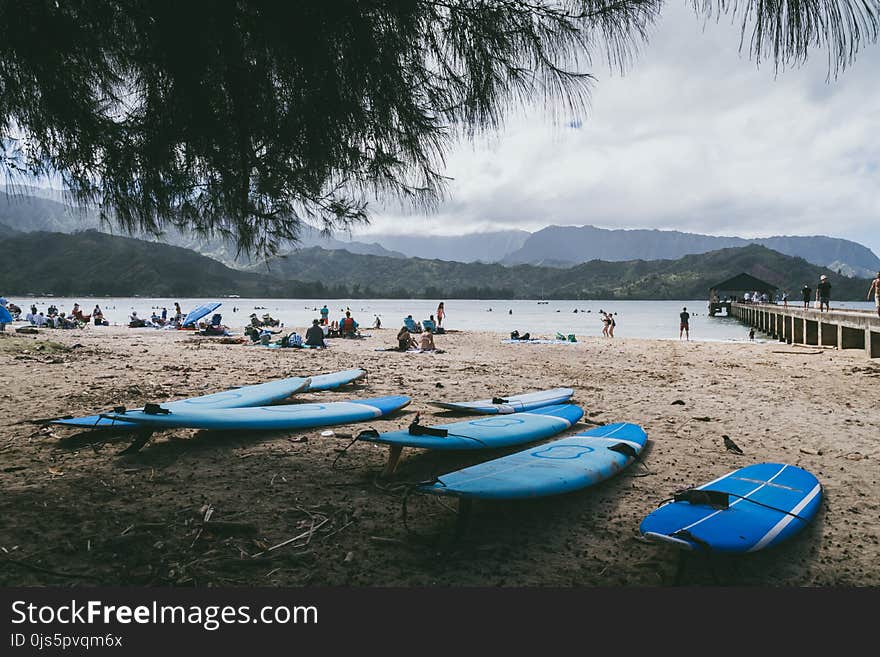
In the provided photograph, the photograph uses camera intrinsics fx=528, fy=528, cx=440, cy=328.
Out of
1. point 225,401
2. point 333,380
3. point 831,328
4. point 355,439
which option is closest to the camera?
point 355,439

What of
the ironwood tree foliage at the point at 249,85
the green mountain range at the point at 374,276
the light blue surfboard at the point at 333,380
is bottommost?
the light blue surfboard at the point at 333,380

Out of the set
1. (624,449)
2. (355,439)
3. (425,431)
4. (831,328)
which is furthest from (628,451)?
(831,328)

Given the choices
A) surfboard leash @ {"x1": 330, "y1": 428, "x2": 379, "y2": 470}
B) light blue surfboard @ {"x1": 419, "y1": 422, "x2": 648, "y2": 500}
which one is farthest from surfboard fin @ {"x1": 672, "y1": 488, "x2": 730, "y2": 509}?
surfboard leash @ {"x1": 330, "y1": 428, "x2": 379, "y2": 470}

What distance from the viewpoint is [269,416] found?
501cm

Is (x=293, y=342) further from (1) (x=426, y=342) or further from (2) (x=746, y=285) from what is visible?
(2) (x=746, y=285)

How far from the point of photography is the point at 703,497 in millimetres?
2959

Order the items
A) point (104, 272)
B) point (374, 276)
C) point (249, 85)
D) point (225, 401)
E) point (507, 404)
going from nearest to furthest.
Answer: point (249, 85), point (225, 401), point (507, 404), point (104, 272), point (374, 276)

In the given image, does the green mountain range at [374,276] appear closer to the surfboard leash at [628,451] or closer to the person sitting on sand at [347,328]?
the person sitting on sand at [347,328]

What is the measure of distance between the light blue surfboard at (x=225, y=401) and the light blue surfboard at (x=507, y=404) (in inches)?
76.1

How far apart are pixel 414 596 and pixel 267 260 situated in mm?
2639

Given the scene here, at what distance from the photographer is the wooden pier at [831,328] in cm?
1328

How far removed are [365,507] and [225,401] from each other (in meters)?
3.16

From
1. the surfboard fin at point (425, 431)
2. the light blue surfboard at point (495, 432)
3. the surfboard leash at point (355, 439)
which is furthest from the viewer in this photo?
the surfboard fin at point (425, 431)

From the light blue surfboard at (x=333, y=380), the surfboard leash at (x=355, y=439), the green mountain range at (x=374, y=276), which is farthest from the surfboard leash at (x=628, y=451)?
the green mountain range at (x=374, y=276)
